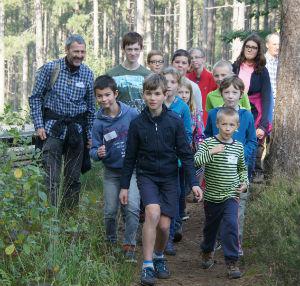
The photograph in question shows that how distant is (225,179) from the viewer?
5.51 m

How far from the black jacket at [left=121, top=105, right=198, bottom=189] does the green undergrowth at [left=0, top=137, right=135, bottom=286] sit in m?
0.71

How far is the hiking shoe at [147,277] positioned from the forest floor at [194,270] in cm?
10

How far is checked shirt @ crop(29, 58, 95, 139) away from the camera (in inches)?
266

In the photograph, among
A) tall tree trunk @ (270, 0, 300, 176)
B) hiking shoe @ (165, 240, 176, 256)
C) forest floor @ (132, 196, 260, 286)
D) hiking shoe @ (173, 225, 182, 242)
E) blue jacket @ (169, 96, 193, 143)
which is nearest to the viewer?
forest floor @ (132, 196, 260, 286)

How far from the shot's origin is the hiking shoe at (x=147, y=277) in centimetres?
502

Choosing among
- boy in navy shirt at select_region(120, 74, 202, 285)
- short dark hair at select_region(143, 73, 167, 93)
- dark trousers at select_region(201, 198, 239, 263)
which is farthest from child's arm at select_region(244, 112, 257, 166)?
short dark hair at select_region(143, 73, 167, 93)

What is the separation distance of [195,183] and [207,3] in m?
31.3

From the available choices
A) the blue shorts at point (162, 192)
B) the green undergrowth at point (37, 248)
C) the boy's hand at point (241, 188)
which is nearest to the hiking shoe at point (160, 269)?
the green undergrowth at point (37, 248)

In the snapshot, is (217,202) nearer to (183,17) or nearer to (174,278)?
(174,278)

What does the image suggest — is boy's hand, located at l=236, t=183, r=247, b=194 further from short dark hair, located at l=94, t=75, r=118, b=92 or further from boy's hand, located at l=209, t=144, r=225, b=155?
short dark hair, located at l=94, t=75, r=118, b=92

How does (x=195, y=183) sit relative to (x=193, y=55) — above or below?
below

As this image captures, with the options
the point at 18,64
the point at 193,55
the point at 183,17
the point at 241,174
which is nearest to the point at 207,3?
the point at 183,17

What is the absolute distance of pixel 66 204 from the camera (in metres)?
6.99

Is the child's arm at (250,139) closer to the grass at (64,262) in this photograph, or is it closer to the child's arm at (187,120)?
→ the child's arm at (187,120)
